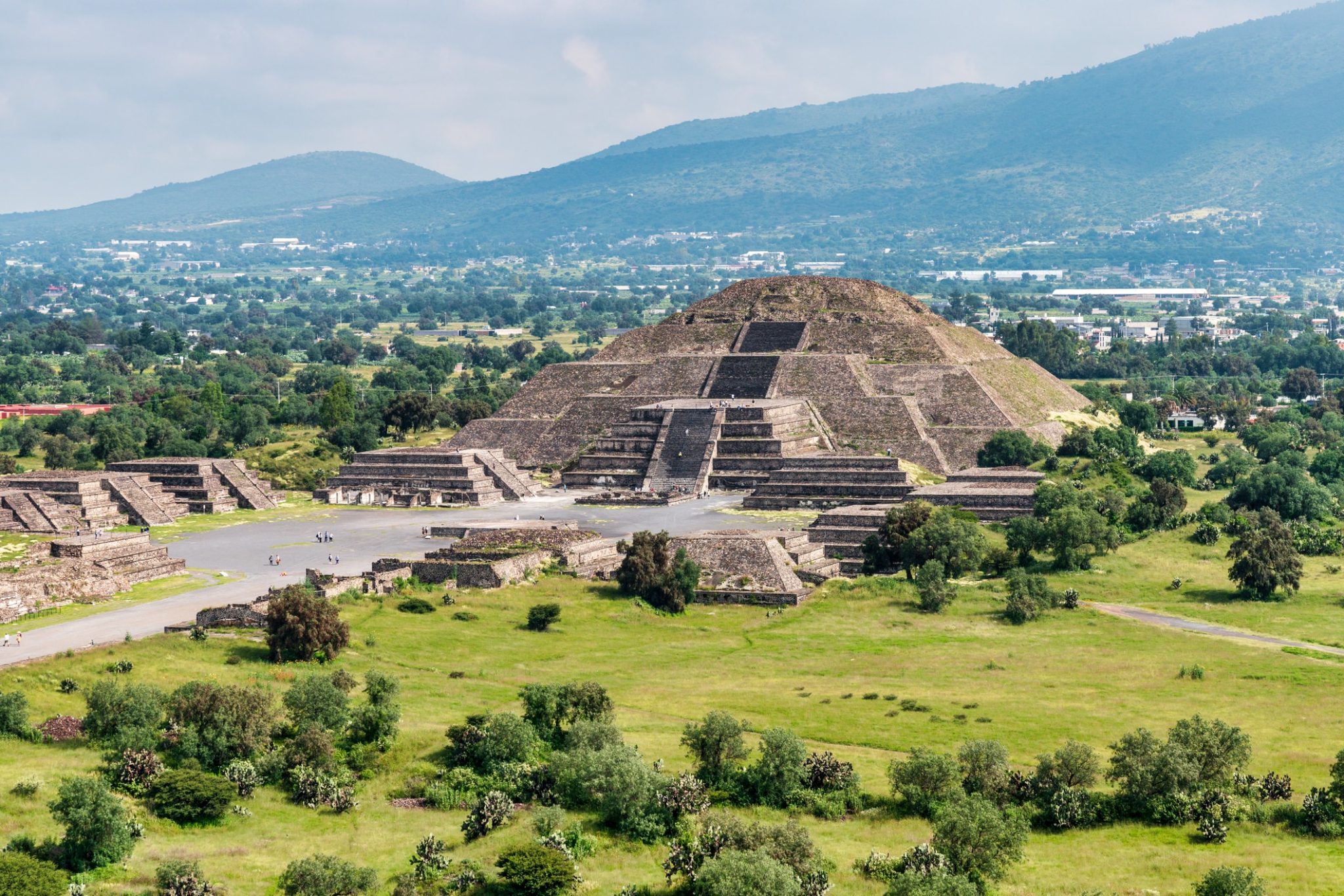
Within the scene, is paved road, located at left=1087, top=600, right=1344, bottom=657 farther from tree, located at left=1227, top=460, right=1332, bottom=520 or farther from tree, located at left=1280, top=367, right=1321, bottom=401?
tree, located at left=1280, top=367, right=1321, bottom=401

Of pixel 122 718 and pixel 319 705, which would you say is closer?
pixel 122 718

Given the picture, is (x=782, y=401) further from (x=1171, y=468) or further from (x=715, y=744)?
(x=715, y=744)

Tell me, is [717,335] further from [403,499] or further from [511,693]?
[511,693]

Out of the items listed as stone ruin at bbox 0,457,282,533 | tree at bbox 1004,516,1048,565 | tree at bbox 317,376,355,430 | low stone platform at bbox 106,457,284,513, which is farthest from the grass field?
tree at bbox 317,376,355,430

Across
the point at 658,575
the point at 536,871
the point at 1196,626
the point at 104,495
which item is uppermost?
the point at 104,495

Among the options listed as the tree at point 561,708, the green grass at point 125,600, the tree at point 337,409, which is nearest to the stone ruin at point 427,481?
the tree at point 337,409

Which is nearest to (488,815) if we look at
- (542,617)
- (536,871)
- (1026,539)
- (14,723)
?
(536,871)
